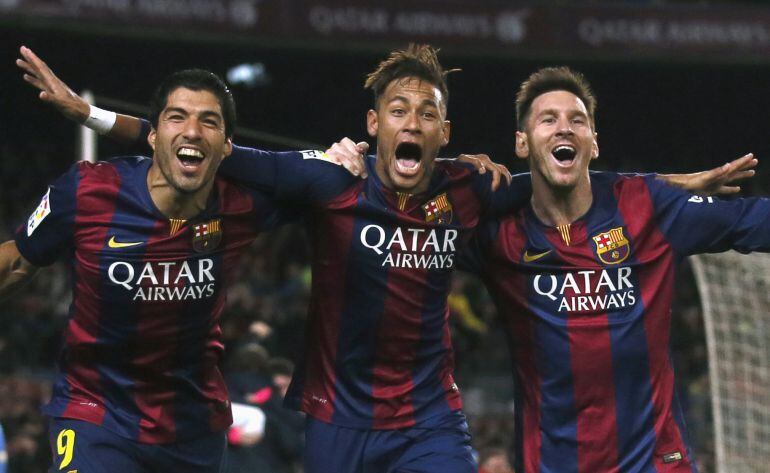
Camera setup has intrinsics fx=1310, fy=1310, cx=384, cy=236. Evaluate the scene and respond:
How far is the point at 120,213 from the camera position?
4562 mm

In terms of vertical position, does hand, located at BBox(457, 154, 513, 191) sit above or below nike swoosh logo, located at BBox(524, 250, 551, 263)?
above

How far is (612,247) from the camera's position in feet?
15.1

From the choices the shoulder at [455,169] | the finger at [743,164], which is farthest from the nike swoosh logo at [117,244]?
the finger at [743,164]

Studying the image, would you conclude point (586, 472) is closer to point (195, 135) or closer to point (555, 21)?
point (195, 135)

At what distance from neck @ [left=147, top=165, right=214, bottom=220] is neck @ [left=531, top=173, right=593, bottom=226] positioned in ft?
3.88

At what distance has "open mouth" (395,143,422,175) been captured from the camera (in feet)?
15.2

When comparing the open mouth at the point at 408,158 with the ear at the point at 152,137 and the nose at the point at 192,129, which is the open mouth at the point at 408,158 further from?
the ear at the point at 152,137

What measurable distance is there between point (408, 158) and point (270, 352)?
5.54 m

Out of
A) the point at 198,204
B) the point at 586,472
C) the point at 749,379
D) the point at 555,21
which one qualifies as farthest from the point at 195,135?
the point at 555,21

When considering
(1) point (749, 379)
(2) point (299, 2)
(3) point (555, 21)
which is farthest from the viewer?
(3) point (555, 21)

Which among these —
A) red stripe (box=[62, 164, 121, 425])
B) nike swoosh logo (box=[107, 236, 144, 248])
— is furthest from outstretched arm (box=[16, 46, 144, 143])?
nike swoosh logo (box=[107, 236, 144, 248])

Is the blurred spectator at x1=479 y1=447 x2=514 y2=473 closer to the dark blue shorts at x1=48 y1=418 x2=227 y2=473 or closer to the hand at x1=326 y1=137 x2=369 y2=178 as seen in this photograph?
the dark blue shorts at x1=48 y1=418 x2=227 y2=473

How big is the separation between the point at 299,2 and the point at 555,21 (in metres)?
2.98

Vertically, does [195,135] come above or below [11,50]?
below
